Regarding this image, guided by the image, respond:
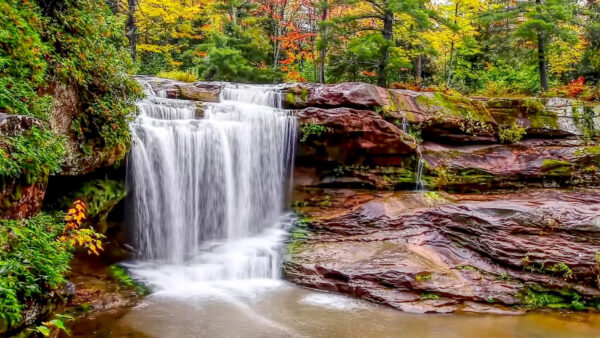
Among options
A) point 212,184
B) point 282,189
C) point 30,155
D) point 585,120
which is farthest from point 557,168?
point 30,155

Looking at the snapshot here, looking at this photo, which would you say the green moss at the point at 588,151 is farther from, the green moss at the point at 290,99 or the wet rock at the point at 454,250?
the green moss at the point at 290,99

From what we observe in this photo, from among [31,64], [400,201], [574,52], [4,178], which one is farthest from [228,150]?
[574,52]

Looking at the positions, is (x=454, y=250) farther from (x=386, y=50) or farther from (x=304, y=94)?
(x=386, y=50)

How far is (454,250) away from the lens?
8.67 m

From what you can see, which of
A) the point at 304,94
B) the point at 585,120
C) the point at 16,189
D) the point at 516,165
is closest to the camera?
the point at 16,189

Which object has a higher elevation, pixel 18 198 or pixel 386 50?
pixel 386 50

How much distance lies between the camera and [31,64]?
5156 millimetres

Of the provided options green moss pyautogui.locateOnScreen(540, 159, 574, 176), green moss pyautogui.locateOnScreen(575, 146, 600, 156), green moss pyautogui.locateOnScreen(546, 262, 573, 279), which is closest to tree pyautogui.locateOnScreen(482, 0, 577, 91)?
green moss pyautogui.locateOnScreen(575, 146, 600, 156)

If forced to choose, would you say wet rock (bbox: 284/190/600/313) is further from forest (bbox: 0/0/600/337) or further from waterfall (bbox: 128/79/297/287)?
waterfall (bbox: 128/79/297/287)

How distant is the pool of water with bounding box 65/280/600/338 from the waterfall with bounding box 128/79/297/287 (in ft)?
3.75

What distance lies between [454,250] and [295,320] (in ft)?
13.3

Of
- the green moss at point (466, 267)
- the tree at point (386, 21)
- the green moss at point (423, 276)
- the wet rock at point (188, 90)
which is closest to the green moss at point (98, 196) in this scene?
the wet rock at point (188, 90)

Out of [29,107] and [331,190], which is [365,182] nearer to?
[331,190]

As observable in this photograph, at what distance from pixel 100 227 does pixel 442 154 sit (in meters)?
8.73
